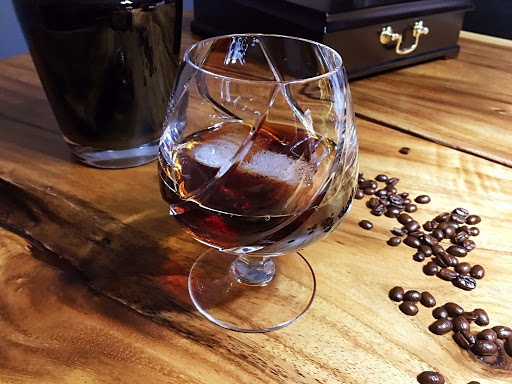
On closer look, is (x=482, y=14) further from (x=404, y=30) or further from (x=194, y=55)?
(x=194, y=55)

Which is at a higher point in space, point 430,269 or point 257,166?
point 257,166

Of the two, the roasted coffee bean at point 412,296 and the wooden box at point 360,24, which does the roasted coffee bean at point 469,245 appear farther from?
the wooden box at point 360,24

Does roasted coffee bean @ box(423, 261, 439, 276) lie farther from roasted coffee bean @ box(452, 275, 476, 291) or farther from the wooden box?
the wooden box

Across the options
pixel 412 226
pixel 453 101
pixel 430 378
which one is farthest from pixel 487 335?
pixel 453 101

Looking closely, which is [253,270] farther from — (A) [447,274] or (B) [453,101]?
(B) [453,101]

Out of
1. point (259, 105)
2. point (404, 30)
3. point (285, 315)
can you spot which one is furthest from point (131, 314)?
point (404, 30)

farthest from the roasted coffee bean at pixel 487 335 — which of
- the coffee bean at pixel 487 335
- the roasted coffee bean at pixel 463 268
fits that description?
the roasted coffee bean at pixel 463 268

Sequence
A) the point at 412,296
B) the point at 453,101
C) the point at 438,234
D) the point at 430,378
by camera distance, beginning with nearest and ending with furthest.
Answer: the point at 430,378
the point at 412,296
the point at 438,234
the point at 453,101

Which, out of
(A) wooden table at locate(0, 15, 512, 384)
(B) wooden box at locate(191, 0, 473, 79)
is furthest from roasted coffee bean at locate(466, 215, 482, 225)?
(B) wooden box at locate(191, 0, 473, 79)
